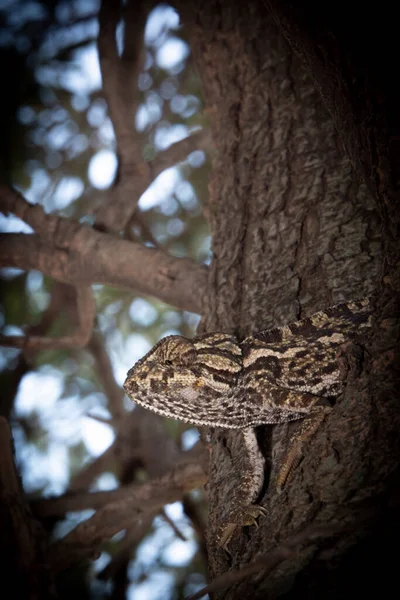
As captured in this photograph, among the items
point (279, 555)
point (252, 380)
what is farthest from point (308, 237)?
point (279, 555)

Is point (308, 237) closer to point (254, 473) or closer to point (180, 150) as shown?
point (254, 473)

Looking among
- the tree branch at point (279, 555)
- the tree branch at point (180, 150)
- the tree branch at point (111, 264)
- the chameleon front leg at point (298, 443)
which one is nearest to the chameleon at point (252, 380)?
the chameleon front leg at point (298, 443)

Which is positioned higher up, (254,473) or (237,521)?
(254,473)

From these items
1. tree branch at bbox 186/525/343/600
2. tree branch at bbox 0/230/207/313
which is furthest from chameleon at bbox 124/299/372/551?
tree branch at bbox 0/230/207/313

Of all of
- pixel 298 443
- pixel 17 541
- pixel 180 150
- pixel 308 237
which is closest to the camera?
pixel 298 443

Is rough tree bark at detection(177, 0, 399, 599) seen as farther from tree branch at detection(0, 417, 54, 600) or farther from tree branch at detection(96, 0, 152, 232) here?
tree branch at detection(0, 417, 54, 600)

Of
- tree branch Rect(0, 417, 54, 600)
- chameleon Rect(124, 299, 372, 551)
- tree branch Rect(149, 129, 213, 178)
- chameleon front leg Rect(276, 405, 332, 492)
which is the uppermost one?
tree branch Rect(149, 129, 213, 178)

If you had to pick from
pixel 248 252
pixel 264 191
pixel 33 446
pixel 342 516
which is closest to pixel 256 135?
pixel 264 191
